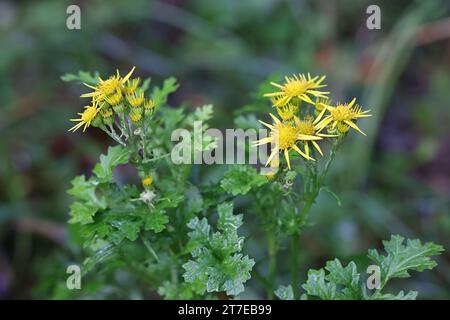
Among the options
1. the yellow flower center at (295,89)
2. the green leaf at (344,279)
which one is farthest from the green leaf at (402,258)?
the yellow flower center at (295,89)

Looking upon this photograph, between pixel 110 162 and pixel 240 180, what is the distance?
0.35m

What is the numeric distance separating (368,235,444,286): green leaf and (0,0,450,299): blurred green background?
97 cm

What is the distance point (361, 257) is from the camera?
1931mm

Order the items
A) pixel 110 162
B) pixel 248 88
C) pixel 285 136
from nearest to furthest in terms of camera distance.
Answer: pixel 285 136 → pixel 110 162 → pixel 248 88

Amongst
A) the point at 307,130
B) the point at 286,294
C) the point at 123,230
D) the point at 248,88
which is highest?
the point at 248,88

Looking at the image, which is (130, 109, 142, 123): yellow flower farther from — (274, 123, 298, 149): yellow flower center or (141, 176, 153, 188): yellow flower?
(274, 123, 298, 149): yellow flower center

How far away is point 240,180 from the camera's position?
64.1 inches

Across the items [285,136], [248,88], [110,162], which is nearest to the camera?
[285,136]

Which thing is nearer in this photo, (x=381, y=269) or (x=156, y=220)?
(x=156, y=220)

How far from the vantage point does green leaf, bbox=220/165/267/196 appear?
1580 mm

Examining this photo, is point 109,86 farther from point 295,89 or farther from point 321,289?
point 321,289

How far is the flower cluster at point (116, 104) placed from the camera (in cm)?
155

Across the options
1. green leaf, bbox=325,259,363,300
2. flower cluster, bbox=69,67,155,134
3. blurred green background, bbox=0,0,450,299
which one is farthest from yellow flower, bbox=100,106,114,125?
blurred green background, bbox=0,0,450,299

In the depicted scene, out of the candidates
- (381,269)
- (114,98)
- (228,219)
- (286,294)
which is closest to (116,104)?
(114,98)
